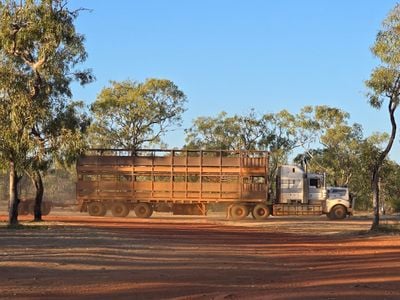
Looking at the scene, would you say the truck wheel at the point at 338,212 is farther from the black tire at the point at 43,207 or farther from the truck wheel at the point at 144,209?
the black tire at the point at 43,207

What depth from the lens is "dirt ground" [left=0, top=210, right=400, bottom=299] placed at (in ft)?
38.5

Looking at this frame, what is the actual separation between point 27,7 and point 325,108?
149 ft

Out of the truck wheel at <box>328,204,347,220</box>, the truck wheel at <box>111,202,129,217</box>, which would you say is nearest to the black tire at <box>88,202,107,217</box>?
the truck wheel at <box>111,202,129,217</box>

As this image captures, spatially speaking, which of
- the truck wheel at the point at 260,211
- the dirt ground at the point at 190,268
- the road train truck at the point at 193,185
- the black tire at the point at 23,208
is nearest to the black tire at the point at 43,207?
the black tire at the point at 23,208

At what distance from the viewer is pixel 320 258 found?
19.5 m

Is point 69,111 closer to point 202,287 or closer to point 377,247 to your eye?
point 377,247

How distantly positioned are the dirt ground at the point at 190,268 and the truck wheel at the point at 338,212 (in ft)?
75.7

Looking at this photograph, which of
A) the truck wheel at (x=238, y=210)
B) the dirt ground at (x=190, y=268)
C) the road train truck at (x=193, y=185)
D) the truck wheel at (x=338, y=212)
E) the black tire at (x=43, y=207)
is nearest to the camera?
the dirt ground at (x=190, y=268)

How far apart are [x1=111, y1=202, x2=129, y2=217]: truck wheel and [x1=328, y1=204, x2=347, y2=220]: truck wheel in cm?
1606

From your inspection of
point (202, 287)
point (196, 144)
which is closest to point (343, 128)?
point (196, 144)

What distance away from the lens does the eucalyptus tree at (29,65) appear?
97.1 feet

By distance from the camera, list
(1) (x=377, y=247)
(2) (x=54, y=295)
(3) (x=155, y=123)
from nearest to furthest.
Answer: (2) (x=54, y=295), (1) (x=377, y=247), (3) (x=155, y=123)

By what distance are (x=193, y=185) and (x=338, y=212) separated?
11959 mm

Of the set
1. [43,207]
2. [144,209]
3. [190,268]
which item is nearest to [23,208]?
[43,207]
